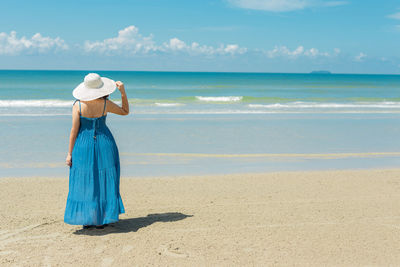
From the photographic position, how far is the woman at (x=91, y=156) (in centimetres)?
409

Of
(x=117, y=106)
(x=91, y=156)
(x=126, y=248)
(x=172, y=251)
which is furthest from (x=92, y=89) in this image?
(x=172, y=251)

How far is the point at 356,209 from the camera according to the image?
530 centimetres

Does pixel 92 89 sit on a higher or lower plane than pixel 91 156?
higher

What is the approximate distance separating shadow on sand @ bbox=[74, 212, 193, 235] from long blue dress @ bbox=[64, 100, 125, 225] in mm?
201

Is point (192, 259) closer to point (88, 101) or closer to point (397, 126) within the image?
point (88, 101)

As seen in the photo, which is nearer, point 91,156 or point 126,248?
point 126,248

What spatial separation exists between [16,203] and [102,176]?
209 cm

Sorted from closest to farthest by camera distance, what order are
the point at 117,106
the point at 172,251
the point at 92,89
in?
the point at 172,251
the point at 92,89
the point at 117,106

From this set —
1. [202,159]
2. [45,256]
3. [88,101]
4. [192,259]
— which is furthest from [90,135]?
[202,159]

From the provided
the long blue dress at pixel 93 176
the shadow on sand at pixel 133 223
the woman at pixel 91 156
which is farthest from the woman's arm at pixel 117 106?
the shadow on sand at pixel 133 223

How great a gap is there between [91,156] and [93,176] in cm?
20

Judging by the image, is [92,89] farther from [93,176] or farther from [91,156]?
[93,176]

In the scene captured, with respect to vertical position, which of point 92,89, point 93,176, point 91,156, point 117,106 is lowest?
point 93,176

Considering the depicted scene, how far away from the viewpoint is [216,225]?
4633 mm
